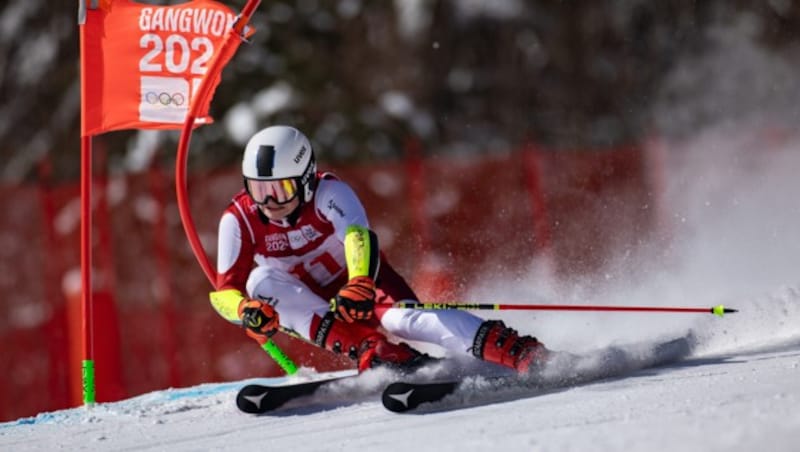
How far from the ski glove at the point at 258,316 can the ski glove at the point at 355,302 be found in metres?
0.31

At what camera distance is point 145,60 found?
6.20 meters

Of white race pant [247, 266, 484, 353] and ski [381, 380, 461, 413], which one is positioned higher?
white race pant [247, 266, 484, 353]

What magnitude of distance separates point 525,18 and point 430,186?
11532 millimetres

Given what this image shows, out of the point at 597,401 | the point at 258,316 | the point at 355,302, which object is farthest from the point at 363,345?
the point at 597,401

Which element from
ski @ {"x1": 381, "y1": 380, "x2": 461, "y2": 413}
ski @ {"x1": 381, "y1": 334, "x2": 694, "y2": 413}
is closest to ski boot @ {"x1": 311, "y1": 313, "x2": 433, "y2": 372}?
ski @ {"x1": 381, "y1": 334, "x2": 694, "y2": 413}

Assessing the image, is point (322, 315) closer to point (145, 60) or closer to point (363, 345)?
point (363, 345)

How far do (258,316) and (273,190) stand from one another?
57cm

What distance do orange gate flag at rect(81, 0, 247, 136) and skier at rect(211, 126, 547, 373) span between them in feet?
3.92

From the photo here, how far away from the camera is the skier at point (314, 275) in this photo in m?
4.75

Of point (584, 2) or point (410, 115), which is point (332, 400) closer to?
point (410, 115)

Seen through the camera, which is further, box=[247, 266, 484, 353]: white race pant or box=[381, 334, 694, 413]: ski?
box=[247, 266, 484, 353]: white race pant

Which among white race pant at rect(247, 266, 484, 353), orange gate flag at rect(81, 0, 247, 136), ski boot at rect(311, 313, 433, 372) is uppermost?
orange gate flag at rect(81, 0, 247, 136)

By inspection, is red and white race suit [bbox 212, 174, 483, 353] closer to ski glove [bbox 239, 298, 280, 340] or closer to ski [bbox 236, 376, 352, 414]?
ski glove [bbox 239, 298, 280, 340]

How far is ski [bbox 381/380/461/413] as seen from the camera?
14.2 ft
